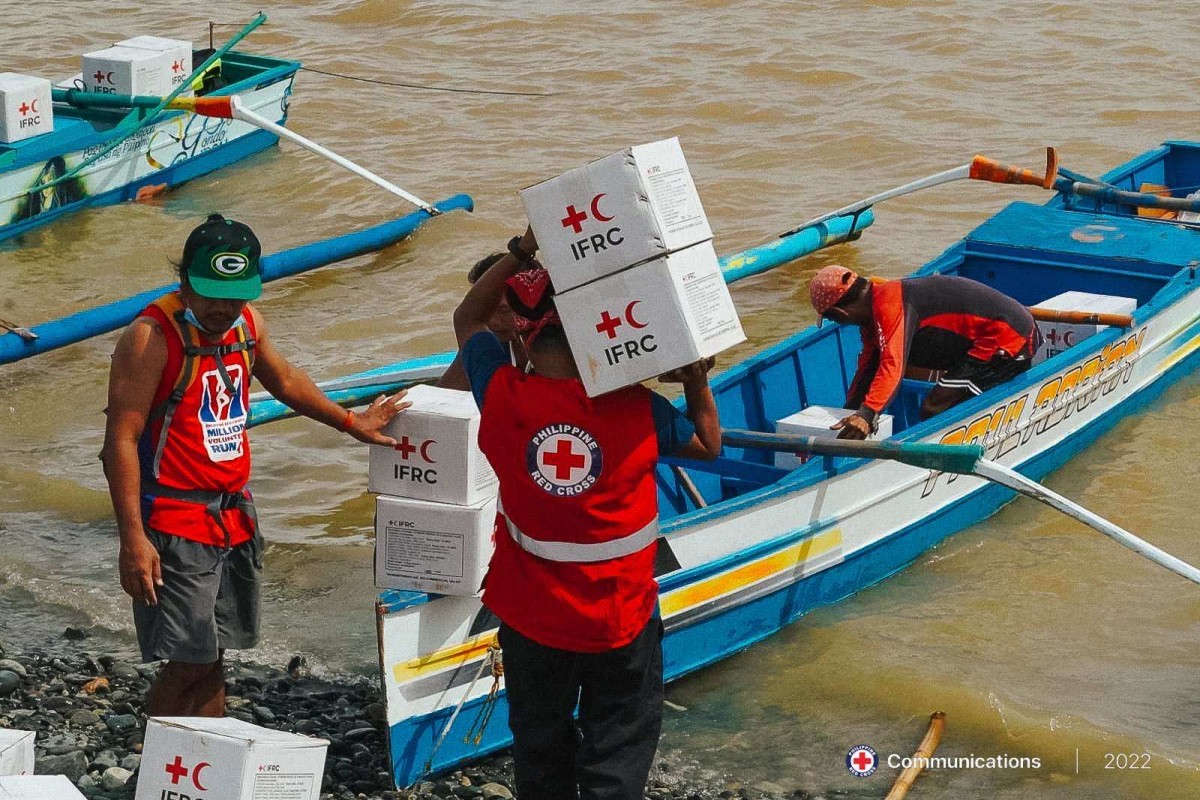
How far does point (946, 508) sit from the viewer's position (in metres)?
8.39

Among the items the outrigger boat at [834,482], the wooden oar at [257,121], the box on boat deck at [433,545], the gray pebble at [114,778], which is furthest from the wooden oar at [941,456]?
the wooden oar at [257,121]

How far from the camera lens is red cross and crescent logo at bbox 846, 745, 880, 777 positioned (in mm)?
6344

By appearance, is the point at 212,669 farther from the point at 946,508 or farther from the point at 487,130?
the point at 487,130

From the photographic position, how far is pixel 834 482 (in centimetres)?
732

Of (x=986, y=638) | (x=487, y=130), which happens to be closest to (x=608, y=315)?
(x=986, y=638)

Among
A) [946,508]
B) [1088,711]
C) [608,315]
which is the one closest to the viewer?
[608,315]

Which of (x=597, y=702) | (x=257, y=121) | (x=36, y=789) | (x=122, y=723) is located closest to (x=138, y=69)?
(x=257, y=121)

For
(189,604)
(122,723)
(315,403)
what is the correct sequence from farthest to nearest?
(122,723), (315,403), (189,604)

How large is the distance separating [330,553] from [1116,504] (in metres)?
4.57

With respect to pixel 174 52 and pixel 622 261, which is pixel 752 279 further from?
pixel 622 261

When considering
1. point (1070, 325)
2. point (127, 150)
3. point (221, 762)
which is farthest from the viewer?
point (127, 150)

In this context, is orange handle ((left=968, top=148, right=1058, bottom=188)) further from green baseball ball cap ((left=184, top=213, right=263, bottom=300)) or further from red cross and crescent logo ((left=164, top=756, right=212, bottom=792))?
red cross and crescent logo ((left=164, top=756, right=212, bottom=792))

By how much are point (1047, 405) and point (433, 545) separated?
4545 millimetres

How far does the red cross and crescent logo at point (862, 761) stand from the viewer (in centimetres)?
634
